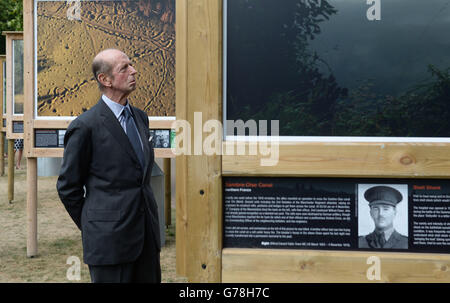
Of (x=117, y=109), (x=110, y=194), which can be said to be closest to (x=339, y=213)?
(x=110, y=194)

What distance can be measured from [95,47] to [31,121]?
1.13m

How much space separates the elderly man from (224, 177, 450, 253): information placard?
0.98 metres

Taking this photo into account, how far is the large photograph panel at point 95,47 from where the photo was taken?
21.1ft

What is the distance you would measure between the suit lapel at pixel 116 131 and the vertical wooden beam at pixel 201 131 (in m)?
0.94

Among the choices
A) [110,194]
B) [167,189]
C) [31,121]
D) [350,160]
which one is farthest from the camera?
[167,189]

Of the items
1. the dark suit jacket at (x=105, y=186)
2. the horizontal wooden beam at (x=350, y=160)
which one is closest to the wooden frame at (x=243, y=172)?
the horizontal wooden beam at (x=350, y=160)

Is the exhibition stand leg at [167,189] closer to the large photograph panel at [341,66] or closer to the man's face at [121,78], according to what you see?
the man's face at [121,78]

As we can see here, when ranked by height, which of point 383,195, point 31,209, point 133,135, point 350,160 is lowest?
point 31,209

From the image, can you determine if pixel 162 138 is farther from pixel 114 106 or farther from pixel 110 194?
pixel 110 194

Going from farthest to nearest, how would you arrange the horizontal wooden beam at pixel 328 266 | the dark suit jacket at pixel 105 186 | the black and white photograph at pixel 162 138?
the black and white photograph at pixel 162 138 < the dark suit jacket at pixel 105 186 < the horizontal wooden beam at pixel 328 266

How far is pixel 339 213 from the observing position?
2.24 m

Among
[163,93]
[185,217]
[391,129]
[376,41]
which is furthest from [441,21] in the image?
[163,93]

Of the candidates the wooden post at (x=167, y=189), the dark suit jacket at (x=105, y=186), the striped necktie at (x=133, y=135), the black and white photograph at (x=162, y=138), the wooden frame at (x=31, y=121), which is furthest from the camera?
the wooden post at (x=167, y=189)

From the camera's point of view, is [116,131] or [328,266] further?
[116,131]
